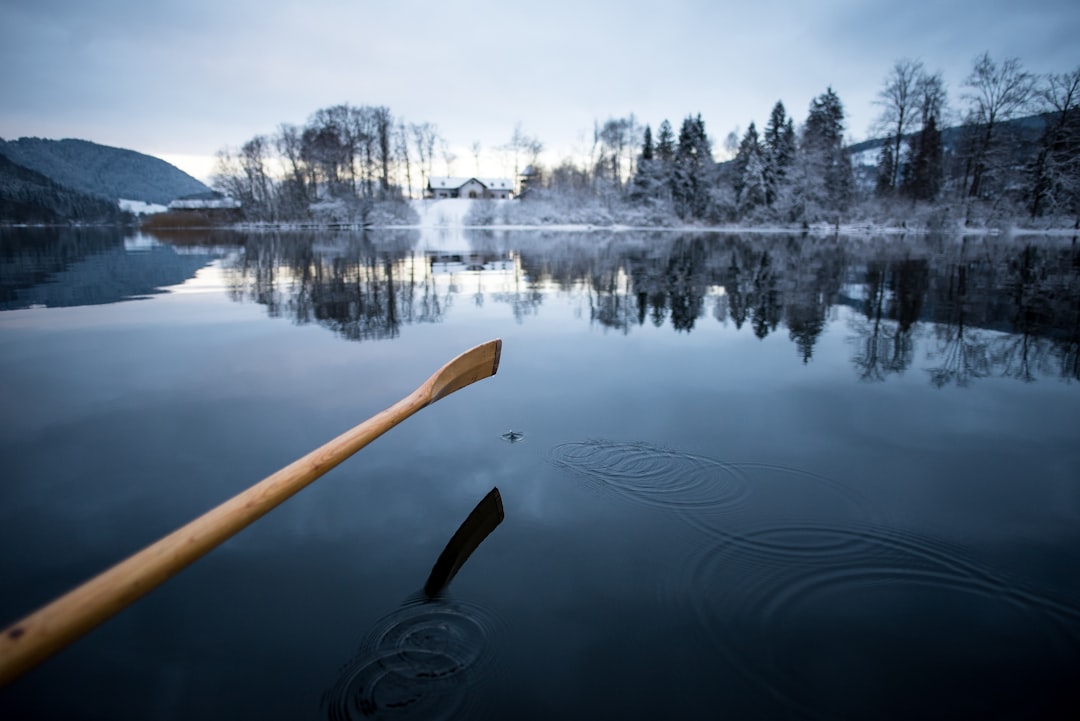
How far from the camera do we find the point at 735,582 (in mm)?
2607

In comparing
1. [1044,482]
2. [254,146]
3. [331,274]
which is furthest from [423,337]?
[254,146]

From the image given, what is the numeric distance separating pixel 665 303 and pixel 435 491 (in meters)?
7.86

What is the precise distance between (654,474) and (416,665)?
2.03m

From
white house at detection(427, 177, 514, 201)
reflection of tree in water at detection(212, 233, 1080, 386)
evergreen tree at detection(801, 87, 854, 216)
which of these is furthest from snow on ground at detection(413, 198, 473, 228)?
reflection of tree in water at detection(212, 233, 1080, 386)

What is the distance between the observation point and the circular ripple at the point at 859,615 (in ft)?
6.87

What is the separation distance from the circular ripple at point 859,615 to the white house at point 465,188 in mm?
89887

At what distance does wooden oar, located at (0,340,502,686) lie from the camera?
4.31 feet

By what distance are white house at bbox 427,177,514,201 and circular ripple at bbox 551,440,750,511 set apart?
88607mm

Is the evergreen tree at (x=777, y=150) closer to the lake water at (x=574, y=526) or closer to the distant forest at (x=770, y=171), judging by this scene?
the distant forest at (x=770, y=171)

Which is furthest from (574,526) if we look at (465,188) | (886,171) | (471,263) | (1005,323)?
(465,188)

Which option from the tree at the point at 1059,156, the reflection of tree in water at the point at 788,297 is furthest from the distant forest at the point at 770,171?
the reflection of tree in water at the point at 788,297

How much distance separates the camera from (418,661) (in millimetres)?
2164

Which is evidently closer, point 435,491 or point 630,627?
point 630,627

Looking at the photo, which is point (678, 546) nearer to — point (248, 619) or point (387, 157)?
point (248, 619)
